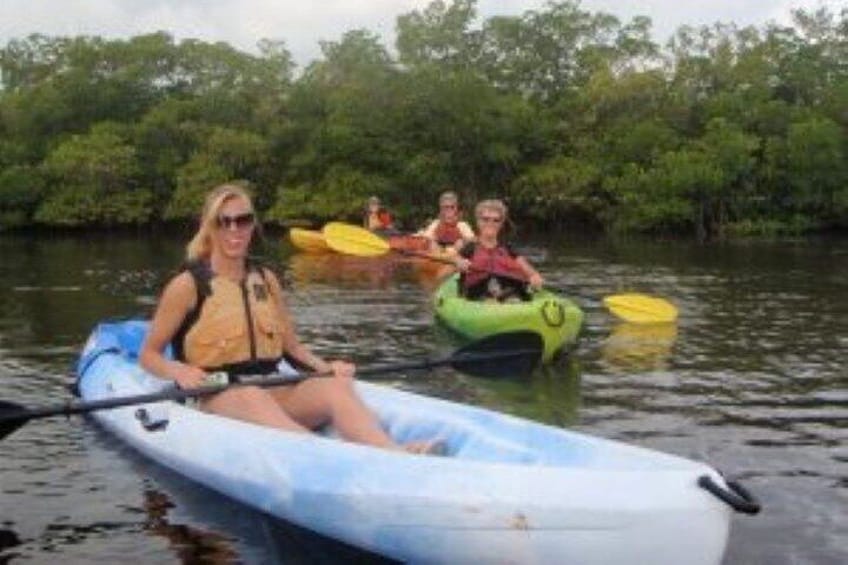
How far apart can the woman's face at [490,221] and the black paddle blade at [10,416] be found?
505cm

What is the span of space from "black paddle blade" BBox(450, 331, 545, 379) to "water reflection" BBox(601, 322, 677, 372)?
8.73 ft

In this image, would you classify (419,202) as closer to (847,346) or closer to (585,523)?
(847,346)

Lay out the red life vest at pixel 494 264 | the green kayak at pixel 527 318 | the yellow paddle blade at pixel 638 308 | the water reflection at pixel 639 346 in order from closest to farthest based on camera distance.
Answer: the green kayak at pixel 527 318 < the water reflection at pixel 639 346 < the red life vest at pixel 494 264 < the yellow paddle blade at pixel 638 308

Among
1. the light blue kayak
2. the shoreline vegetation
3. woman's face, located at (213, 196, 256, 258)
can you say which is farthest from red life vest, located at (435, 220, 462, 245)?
the shoreline vegetation

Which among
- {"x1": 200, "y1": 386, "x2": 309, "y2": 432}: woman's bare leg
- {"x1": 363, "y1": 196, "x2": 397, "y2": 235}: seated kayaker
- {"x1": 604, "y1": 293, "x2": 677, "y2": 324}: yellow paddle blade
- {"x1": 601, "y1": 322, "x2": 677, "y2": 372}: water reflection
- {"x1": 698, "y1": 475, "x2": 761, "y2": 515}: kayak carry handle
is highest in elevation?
{"x1": 363, "y1": 196, "x2": 397, "y2": 235}: seated kayaker

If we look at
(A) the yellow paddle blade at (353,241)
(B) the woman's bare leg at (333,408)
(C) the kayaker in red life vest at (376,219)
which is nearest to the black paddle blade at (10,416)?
(B) the woman's bare leg at (333,408)

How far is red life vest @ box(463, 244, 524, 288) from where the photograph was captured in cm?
1021

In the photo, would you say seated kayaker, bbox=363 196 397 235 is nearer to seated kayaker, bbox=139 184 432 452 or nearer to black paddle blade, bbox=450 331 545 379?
black paddle blade, bbox=450 331 545 379

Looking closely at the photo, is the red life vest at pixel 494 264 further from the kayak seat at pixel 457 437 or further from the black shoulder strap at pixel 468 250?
the kayak seat at pixel 457 437

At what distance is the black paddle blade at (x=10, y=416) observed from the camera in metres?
5.55

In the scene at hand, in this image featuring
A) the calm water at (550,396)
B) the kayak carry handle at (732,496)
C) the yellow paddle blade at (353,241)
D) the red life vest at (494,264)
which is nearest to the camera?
the kayak carry handle at (732,496)

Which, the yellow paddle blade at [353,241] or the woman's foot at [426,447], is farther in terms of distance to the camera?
the yellow paddle blade at [353,241]

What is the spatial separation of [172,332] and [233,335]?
295mm

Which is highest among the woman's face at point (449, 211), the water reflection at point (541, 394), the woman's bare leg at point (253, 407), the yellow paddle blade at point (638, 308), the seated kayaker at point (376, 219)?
the woman's face at point (449, 211)
